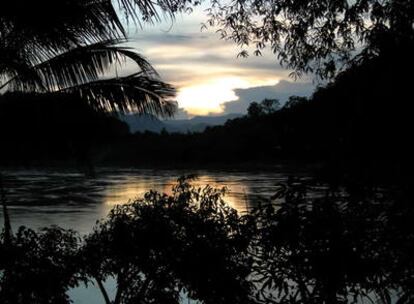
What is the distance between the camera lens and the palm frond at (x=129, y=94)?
22.9 feet

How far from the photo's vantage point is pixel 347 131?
2861 millimetres

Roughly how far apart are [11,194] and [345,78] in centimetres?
3726

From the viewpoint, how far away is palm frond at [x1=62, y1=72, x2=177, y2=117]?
6.98 metres

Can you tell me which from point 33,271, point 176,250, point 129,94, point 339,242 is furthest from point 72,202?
point 339,242

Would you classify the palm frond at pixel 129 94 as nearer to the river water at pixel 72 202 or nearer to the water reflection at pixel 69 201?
the river water at pixel 72 202

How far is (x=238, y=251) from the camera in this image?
4.55 m

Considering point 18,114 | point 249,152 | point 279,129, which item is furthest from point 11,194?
point 249,152

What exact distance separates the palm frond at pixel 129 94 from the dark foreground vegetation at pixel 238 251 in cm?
141

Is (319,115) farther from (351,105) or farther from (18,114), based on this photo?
(18,114)

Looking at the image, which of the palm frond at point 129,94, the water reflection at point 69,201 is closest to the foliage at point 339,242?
the palm frond at point 129,94

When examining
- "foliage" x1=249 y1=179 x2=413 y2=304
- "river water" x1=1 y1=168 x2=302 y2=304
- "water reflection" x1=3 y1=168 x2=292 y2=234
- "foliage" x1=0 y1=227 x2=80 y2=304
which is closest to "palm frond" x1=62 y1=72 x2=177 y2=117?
"foliage" x1=0 y1=227 x2=80 y2=304

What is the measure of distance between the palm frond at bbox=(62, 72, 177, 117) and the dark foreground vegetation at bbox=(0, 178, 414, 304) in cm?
141

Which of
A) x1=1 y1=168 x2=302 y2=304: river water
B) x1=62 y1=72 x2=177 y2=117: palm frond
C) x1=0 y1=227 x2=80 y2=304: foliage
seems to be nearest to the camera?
x1=0 y1=227 x2=80 y2=304: foliage

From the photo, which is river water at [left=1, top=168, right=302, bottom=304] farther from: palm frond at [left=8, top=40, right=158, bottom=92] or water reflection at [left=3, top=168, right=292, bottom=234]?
palm frond at [left=8, top=40, right=158, bottom=92]
